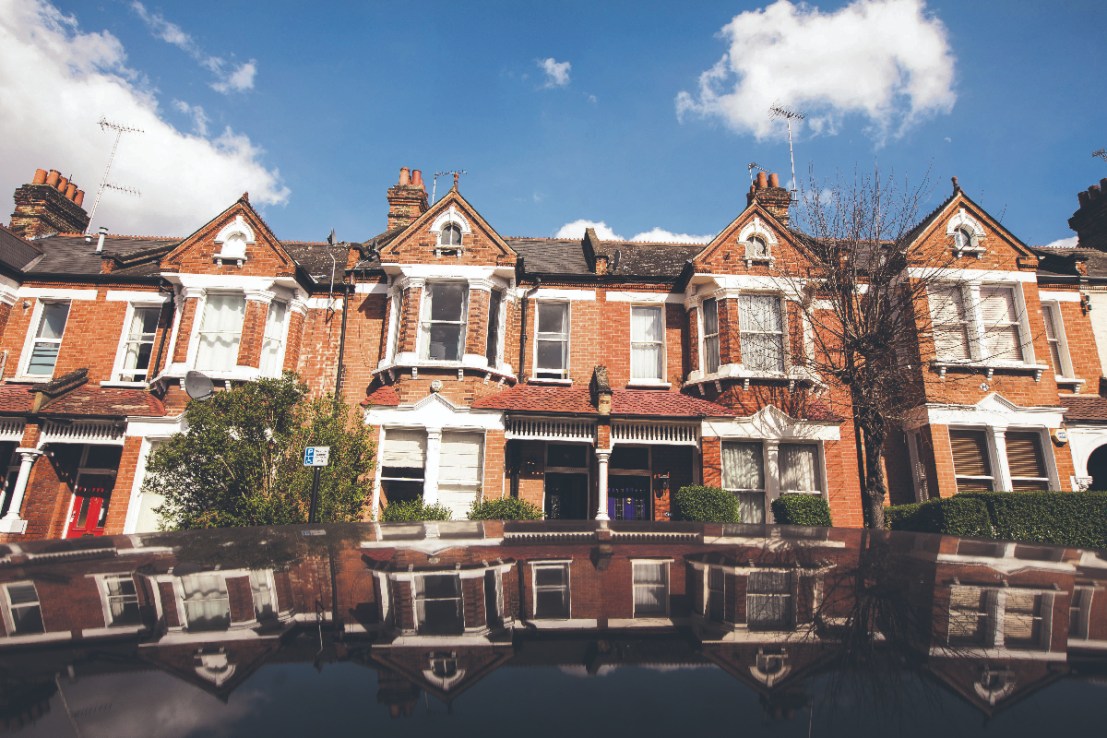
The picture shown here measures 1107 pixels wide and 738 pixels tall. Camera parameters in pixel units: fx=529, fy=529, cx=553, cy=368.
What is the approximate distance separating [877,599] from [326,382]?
642 inches

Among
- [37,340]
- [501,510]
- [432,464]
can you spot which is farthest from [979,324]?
[37,340]

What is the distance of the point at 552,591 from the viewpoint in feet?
8.63

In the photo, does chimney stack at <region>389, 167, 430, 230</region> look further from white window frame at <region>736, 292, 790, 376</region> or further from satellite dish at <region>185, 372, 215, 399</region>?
white window frame at <region>736, 292, 790, 376</region>

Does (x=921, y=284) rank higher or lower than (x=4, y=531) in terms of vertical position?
higher

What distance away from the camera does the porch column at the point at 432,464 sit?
13.8 meters

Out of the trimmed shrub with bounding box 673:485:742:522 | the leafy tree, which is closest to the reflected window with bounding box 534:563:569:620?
the leafy tree

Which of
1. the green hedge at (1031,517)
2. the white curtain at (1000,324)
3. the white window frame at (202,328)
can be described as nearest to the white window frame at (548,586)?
the green hedge at (1031,517)

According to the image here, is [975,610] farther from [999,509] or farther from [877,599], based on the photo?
[999,509]

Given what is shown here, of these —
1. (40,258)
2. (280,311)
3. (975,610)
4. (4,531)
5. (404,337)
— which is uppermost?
(40,258)

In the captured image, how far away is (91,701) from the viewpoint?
1.33 metres

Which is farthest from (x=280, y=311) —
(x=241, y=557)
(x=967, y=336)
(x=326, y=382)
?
(x=967, y=336)

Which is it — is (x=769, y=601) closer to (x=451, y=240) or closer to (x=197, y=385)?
(x=197, y=385)

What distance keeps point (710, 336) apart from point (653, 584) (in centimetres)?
1383

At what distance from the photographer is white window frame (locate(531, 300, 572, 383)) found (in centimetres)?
1628
